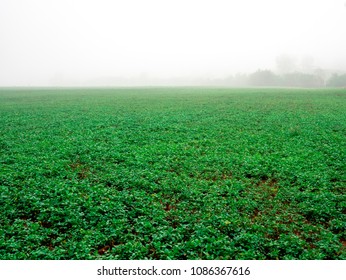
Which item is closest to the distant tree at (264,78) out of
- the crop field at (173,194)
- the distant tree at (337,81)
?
the distant tree at (337,81)

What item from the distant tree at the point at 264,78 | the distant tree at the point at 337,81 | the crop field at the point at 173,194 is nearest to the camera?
the crop field at the point at 173,194

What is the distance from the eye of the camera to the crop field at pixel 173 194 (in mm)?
7805

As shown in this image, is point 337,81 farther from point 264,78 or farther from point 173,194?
point 173,194

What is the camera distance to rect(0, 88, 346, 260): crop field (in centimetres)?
780

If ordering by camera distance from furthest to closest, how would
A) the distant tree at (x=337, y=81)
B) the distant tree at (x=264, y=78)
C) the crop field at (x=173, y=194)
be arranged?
the distant tree at (x=264, y=78) < the distant tree at (x=337, y=81) < the crop field at (x=173, y=194)

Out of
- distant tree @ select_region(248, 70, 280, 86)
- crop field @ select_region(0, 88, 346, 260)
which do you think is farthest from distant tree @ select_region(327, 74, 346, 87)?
crop field @ select_region(0, 88, 346, 260)

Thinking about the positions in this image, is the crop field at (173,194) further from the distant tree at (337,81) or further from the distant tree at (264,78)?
the distant tree at (264,78)

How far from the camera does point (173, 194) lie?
1067 centimetres

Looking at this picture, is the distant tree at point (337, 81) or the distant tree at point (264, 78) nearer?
the distant tree at point (337, 81)

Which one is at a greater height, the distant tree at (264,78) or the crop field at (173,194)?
the distant tree at (264,78)

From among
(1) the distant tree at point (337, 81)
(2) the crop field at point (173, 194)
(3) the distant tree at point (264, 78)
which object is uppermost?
(3) the distant tree at point (264, 78)

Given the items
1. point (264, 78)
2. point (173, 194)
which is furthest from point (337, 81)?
point (173, 194)

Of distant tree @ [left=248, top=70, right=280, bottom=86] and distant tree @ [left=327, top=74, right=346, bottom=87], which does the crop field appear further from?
distant tree @ [left=248, top=70, right=280, bottom=86]
